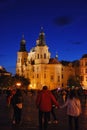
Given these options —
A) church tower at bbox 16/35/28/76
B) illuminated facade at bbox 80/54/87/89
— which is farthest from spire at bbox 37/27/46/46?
illuminated facade at bbox 80/54/87/89

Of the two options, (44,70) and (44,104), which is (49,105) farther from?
(44,70)

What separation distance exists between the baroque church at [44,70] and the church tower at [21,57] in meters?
4.47

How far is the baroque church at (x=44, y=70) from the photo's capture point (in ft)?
514

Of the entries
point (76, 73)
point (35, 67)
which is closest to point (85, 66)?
point (76, 73)

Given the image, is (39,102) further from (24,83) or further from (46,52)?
(46,52)

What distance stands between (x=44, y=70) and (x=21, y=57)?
27682mm

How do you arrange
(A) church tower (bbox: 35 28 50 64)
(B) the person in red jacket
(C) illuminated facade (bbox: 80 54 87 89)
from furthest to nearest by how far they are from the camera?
(A) church tower (bbox: 35 28 50 64), (C) illuminated facade (bbox: 80 54 87 89), (B) the person in red jacket

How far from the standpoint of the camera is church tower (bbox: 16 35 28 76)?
17875cm

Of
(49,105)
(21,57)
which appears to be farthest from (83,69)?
(49,105)

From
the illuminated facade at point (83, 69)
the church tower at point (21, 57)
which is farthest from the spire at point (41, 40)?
the illuminated facade at point (83, 69)

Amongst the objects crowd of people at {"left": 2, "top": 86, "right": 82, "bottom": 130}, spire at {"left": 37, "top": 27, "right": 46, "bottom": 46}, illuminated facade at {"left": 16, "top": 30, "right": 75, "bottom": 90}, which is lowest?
crowd of people at {"left": 2, "top": 86, "right": 82, "bottom": 130}

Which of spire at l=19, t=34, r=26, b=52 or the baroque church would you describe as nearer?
the baroque church

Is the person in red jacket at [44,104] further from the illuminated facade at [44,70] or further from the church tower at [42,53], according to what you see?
the church tower at [42,53]

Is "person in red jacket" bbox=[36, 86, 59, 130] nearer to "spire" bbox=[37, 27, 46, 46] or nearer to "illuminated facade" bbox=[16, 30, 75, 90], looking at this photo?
"illuminated facade" bbox=[16, 30, 75, 90]
